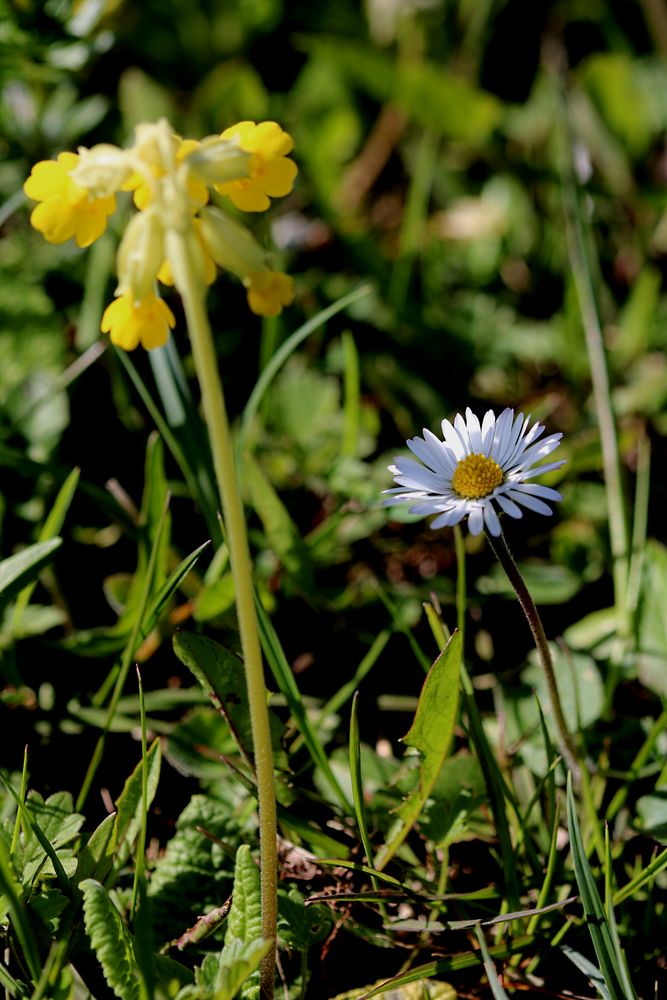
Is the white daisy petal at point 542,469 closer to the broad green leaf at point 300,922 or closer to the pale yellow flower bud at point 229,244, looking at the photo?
the pale yellow flower bud at point 229,244

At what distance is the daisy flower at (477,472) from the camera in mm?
1525

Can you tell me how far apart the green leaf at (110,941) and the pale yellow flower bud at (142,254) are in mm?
879

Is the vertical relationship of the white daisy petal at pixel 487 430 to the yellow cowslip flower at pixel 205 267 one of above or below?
below

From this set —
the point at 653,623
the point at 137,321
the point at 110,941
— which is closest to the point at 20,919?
the point at 110,941

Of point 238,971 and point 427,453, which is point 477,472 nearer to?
point 427,453

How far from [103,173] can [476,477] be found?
0.76 m

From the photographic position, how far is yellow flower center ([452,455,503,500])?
62.6 inches

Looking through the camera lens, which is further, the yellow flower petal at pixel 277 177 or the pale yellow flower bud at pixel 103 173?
the yellow flower petal at pixel 277 177

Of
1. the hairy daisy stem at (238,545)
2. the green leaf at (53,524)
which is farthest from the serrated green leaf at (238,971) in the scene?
the green leaf at (53,524)

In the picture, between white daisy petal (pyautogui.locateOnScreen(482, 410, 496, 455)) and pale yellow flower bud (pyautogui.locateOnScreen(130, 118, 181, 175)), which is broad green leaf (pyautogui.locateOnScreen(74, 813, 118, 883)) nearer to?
white daisy petal (pyautogui.locateOnScreen(482, 410, 496, 455))

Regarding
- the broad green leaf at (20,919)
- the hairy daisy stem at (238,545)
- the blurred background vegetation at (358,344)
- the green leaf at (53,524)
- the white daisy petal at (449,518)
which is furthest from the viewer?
the blurred background vegetation at (358,344)

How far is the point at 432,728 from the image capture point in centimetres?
159

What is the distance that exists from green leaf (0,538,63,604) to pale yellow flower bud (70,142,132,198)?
2.63 ft

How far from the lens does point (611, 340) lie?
3.19 meters
